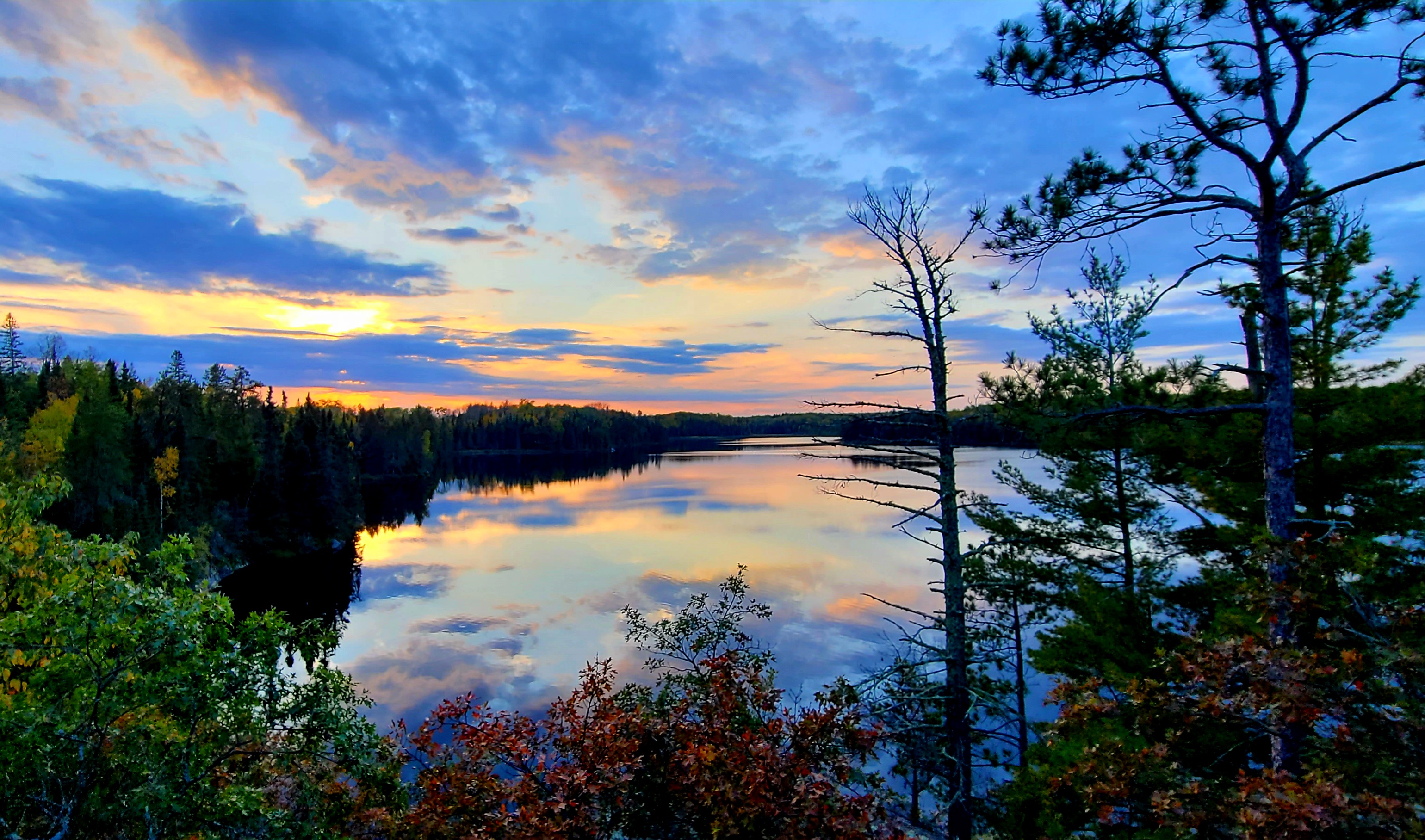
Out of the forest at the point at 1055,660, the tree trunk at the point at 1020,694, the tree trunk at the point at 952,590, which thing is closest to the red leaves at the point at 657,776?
the forest at the point at 1055,660

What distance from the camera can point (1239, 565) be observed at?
970 centimetres

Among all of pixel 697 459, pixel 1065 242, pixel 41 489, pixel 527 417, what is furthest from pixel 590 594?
pixel 527 417

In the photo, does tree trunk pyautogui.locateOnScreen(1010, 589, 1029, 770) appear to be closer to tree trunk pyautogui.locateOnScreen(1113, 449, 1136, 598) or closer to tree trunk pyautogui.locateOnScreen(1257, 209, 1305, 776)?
tree trunk pyautogui.locateOnScreen(1113, 449, 1136, 598)

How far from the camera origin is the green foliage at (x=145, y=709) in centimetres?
478

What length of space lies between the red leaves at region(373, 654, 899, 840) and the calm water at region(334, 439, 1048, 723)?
2.75m

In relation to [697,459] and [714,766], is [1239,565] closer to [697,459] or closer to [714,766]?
[714,766]

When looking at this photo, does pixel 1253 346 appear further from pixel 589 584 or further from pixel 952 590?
pixel 589 584

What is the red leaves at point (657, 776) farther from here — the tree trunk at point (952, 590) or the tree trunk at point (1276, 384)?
the tree trunk at point (1276, 384)

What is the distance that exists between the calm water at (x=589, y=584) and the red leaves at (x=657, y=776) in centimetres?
275

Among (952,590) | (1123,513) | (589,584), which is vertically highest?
(1123,513)

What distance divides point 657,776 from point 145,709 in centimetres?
506

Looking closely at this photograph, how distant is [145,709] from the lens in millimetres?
6090

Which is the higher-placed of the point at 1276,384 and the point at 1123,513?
the point at 1276,384

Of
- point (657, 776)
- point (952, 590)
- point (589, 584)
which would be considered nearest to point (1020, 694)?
point (952, 590)
